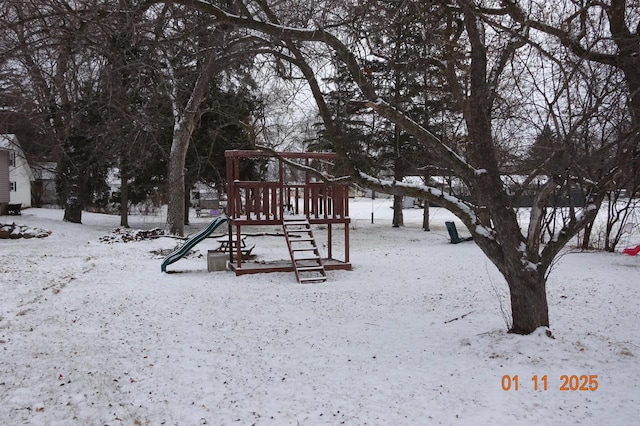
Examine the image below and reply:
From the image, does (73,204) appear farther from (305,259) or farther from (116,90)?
(116,90)

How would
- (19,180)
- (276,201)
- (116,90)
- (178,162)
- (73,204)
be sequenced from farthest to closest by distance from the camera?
(19,180), (73,204), (178,162), (276,201), (116,90)

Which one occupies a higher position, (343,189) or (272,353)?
(343,189)

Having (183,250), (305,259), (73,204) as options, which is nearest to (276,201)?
(305,259)

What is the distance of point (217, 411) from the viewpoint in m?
4.04

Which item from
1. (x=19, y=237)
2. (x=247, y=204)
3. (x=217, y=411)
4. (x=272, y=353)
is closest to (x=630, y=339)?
(x=272, y=353)

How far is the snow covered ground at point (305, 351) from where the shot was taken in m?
4.01

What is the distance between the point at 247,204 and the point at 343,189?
241 cm

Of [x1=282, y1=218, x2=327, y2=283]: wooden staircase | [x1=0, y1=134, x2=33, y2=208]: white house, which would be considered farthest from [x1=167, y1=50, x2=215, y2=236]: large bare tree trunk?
[x1=0, y1=134, x2=33, y2=208]: white house

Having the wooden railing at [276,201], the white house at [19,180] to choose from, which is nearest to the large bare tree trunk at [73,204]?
the white house at [19,180]

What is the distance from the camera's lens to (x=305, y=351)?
5570mm

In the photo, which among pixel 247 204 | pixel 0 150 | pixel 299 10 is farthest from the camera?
pixel 0 150

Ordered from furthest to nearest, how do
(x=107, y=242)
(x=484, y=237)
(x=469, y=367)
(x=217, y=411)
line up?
(x=107, y=242), (x=484, y=237), (x=469, y=367), (x=217, y=411)

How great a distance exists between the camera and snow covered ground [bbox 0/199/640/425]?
401cm

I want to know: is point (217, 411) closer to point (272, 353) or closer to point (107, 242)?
point (272, 353)
